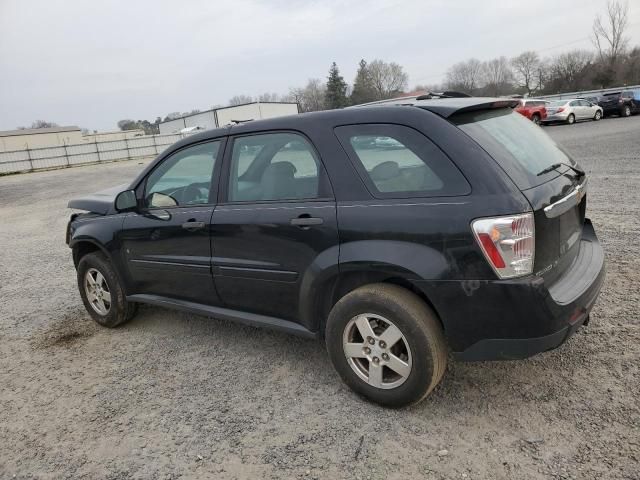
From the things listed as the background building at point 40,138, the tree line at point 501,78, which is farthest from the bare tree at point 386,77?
the background building at point 40,138

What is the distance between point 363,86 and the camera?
76.6 meters

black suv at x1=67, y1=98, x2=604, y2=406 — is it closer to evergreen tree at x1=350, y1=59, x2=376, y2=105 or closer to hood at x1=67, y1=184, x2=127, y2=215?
hood at x1=67, y1=184, x2=127, y2=215

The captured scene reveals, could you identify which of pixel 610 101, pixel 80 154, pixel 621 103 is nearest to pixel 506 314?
pixel 621 103

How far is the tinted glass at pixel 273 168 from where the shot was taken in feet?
10.4

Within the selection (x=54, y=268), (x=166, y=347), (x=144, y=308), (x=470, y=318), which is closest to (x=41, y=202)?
(x=54, y=268)

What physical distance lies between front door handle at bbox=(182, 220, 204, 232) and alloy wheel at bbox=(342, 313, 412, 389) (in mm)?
1355

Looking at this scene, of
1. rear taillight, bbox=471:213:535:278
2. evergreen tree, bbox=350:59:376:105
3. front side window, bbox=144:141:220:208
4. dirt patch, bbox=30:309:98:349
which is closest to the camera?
rear taillight, bbox=471:213:535:278

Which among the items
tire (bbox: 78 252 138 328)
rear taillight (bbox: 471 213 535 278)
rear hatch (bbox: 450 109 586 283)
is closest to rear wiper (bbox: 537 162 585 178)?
rear hatch (bbox: 450 109 586 283)

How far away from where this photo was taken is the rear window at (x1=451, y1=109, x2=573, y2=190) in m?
2.66

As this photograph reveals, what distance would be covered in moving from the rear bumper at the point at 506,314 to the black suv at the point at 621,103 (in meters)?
30.5

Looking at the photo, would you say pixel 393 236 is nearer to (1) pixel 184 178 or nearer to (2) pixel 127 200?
(1) pixel 184 178

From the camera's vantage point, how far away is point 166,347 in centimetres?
409

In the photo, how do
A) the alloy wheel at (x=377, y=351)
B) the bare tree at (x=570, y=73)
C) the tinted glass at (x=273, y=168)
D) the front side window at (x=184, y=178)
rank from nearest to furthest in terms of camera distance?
1. the alloy wheel at (x=377, y=351)
2. the tinted glass at (x=273, y=168)
3. the front side window at (x=184, y=178)
4. the bare tree at (x=570, y=73)

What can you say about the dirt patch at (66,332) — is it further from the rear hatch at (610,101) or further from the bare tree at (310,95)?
the bare tree at (310,95)
